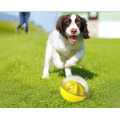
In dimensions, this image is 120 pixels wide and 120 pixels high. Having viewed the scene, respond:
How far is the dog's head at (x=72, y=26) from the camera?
123 inches

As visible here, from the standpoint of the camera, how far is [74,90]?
3078mm

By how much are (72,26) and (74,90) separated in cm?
111

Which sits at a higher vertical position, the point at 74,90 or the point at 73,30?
the point at 73,30

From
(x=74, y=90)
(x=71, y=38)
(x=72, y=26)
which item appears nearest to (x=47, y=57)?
(x=71, y=38)

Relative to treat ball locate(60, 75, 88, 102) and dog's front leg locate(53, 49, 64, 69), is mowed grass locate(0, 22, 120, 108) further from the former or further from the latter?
dog's front leg locate(53, 49, 64, 69)

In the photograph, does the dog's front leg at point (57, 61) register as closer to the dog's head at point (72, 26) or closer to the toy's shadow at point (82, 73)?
the dog's head at point (72, 26)

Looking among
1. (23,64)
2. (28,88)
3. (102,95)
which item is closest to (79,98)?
(102,95)

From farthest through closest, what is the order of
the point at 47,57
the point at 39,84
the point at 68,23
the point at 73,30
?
the point at 47,57 → the point at 39,84 → the point at 68,23 → the point at 73,30

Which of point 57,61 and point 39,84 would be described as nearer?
point 57,61

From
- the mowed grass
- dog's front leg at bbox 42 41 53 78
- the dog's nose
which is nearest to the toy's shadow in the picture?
the mowed grass

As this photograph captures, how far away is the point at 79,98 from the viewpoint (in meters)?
3.12

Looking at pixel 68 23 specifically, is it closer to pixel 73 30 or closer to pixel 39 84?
pixel 73 30

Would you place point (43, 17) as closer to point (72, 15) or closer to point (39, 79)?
point (72, 15)

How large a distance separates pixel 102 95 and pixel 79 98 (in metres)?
0.62
